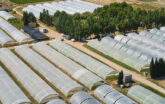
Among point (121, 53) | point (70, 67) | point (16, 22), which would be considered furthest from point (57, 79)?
point (16, 22)

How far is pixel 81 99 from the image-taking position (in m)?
28.6

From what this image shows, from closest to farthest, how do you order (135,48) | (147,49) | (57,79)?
(57,79), (147,49), (135,48)

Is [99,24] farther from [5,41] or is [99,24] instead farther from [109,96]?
[109,96]

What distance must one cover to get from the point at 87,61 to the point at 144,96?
1374cm

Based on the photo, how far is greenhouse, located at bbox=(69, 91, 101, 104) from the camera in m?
28.2

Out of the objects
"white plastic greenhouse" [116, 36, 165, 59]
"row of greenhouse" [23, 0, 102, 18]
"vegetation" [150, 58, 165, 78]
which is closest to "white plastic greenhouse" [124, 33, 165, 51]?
"white plastic greenhouse" [116, 36, 165, 59]

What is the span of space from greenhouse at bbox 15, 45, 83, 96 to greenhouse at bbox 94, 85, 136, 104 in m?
2.77

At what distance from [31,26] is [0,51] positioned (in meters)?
20.9

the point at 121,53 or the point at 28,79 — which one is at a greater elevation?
the point at 121,53

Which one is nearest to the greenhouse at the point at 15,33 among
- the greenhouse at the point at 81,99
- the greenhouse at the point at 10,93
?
the greenhouse at the point at 10,93

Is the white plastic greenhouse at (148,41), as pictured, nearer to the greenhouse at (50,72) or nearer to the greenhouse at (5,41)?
the greenhouse at (50,72)

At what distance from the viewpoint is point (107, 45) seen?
48.2 m

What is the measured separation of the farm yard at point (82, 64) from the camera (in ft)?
100

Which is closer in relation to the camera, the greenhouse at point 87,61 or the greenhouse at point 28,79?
the greenhouse at point 28,79
